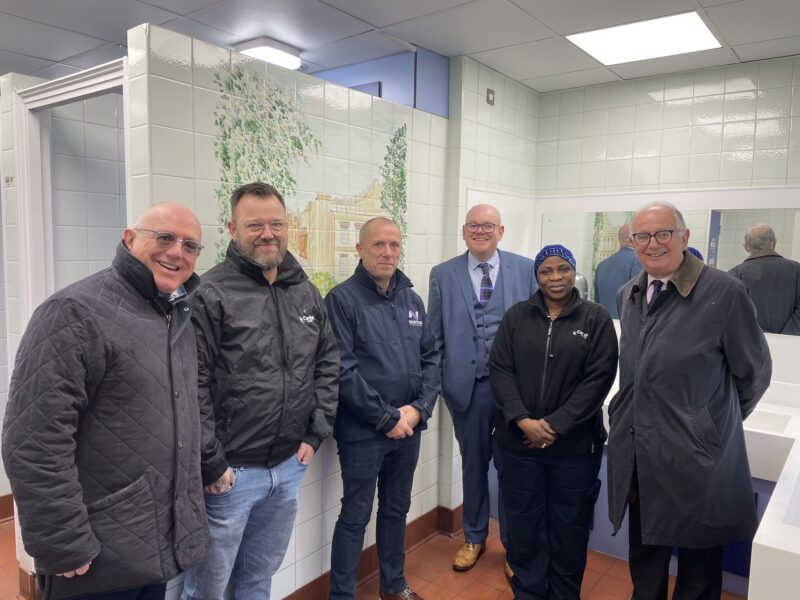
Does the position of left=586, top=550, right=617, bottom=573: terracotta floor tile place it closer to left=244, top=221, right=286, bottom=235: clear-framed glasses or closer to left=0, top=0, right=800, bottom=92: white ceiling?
left=244, top=221, right=286, bottom=235: clear-framed glasses

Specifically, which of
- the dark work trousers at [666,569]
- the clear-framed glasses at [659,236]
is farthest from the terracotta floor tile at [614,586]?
the clear-framed glasses at [659,236]

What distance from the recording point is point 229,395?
1.64m

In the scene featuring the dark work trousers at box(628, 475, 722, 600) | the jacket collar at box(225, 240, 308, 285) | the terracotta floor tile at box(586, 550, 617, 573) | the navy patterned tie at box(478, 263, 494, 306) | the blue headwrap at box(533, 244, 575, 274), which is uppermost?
the blue headwrap at box(533, 244, 575, 274)

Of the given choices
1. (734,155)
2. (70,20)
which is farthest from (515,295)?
(70,20)

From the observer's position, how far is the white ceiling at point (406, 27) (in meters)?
2.30

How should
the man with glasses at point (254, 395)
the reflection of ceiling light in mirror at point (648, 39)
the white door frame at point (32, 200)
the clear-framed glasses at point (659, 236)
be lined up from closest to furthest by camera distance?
the man with glasses at point (254, 395)
the clear-framed glasses at point (659, 236)
the white door frame at point (32, 200)
the reflection of ceiling light in mirror at point (648, 39)

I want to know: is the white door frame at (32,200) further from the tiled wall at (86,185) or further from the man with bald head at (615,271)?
the man with bald head at (615,271)

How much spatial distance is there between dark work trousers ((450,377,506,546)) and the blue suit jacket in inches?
2.3

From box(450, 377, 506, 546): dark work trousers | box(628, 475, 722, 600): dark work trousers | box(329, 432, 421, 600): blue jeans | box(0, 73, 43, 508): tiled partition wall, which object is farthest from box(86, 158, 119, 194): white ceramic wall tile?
box(628, 475, 722, 600): dark work trousers

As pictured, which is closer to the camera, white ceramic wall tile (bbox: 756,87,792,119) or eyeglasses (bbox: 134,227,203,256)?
eyeglasses (bbox: 134,227,203,256)

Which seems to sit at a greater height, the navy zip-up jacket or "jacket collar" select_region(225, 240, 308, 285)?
"jacket collar" select_region(225, 240, 308, 285)

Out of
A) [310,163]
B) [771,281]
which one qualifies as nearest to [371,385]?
[310,163]

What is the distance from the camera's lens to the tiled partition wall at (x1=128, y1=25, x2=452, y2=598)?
1729 mm

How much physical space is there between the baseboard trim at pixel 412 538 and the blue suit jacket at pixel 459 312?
2.45 ft
